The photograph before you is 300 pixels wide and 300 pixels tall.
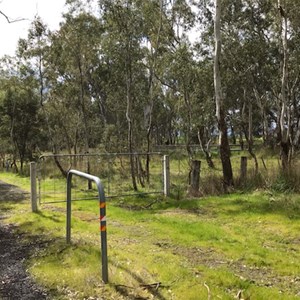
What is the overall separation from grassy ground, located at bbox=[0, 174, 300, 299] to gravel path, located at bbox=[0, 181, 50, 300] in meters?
0.17

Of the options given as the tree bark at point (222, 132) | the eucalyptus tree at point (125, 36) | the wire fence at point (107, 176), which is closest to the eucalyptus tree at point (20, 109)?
the eucalyptus tree at point (125, 36)

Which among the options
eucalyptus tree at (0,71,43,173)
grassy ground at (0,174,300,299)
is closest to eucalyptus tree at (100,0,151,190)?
grassy ground at (0,174,300,299)

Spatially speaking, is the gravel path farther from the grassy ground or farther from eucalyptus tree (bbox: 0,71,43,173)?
eucalyptus tree (bbox: 0,71,43,173)

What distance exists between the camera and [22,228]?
8.43 m

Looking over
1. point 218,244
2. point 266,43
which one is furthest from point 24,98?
point 218,244

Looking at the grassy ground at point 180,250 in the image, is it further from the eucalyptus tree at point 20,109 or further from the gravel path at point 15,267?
the eucalyptus tree at point 20,109

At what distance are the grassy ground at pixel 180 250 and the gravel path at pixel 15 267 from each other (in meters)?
Result: 0.17

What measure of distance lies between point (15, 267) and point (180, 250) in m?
2.63

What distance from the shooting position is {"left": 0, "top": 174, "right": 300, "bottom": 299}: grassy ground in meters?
4.84


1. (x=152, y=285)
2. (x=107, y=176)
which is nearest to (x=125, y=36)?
(x=107, y=176)

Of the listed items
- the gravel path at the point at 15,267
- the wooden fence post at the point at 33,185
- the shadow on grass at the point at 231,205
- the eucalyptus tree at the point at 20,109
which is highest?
the eucalyptus tree at the point at 20,109

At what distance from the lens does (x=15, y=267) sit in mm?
5848

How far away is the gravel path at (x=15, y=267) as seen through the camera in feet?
15.9

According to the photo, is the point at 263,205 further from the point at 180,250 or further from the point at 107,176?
the point at 107,176
